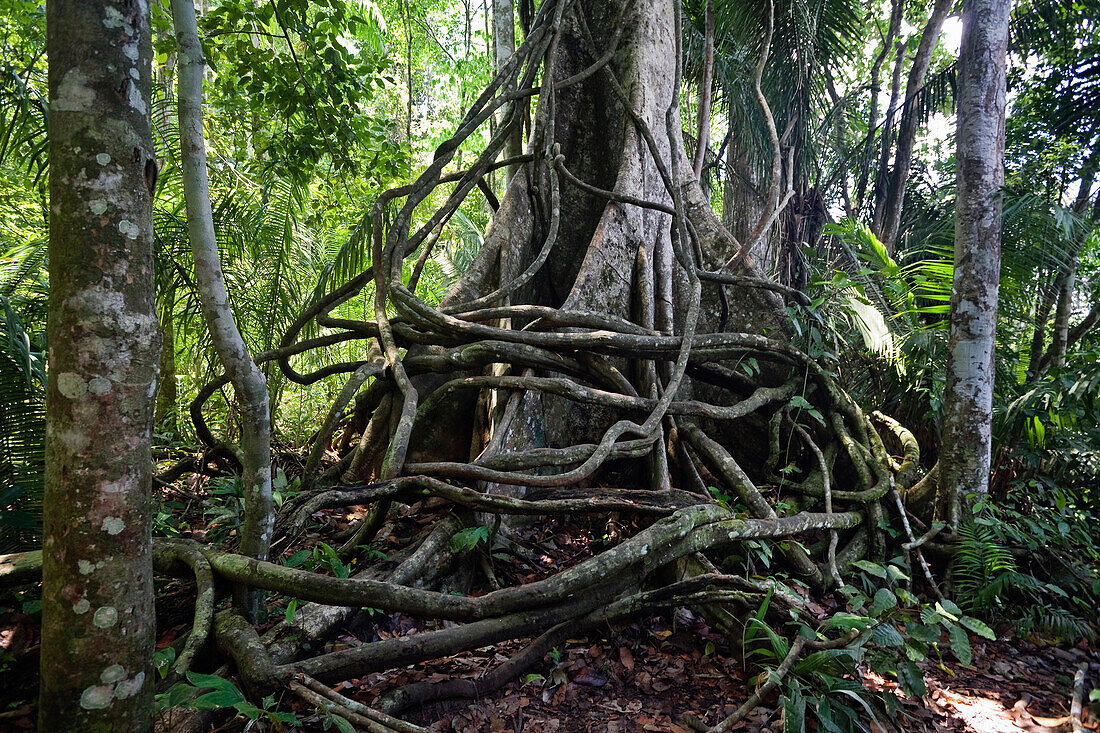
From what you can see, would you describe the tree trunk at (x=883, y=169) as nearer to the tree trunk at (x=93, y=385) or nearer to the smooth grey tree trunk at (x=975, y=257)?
the smooth grey tree trunk at (x=975, y=257)

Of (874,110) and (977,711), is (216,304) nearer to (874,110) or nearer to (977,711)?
(977,711)

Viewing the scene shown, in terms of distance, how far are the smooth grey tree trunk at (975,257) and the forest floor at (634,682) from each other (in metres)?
0.88

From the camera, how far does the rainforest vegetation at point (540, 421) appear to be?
1335 mm

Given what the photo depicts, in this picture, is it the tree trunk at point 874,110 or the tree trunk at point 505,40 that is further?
the tree trunk at point 874,110

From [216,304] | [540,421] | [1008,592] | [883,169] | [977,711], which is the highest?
[883,169]

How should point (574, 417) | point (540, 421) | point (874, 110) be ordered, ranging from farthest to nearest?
point (874, 110) < point (574, 417) < point (540, 421)

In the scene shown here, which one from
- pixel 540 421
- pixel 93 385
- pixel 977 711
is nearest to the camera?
pixel 93 385

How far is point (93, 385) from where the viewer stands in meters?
1.27

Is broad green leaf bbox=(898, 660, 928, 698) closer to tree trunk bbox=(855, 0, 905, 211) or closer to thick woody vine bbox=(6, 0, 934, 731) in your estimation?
thick woody vine bbox=(6, 0, 934, 731)

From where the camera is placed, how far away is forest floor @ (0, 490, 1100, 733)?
194 centimetres

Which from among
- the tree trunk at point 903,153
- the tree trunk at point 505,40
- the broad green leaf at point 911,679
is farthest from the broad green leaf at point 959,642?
the tree trunk at point 903,153

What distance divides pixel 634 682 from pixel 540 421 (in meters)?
1.49

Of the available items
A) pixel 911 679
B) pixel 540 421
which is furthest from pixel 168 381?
pixel 911 679

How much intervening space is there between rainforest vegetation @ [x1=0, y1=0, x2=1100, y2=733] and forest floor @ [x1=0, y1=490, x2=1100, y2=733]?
0.05ft
